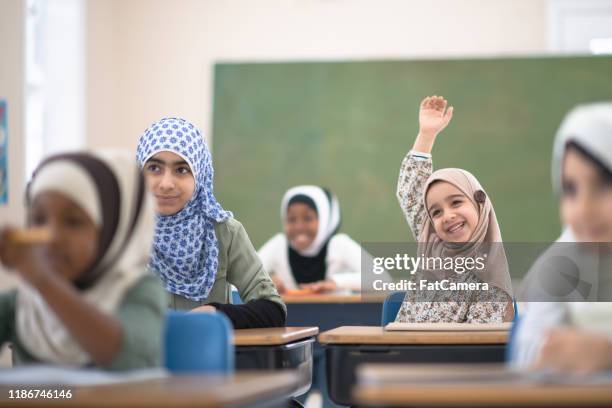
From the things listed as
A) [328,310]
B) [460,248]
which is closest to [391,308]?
[460,248]

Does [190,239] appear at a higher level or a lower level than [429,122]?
lower

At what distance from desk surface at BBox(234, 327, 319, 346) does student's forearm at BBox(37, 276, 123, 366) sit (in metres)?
0.91

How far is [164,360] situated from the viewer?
186 centimetres

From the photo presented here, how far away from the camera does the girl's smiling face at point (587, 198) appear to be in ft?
5.12

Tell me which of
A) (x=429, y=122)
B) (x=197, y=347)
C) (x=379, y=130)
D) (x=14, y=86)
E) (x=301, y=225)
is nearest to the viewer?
(x=197, y=347)

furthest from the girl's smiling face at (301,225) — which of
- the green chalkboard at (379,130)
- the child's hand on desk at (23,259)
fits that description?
the child's hand on desk at (23,259)

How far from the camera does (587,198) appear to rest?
5.16ft

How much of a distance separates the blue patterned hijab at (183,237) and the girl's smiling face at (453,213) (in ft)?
2.35

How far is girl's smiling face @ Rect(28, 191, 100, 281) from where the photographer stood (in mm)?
1550

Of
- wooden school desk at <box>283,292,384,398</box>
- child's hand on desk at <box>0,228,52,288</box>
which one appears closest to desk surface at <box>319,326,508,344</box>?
child's hand on desk at <box>0,228,52,288</box>

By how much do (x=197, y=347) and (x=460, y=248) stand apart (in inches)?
51.9

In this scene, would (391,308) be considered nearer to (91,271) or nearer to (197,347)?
(197,347)

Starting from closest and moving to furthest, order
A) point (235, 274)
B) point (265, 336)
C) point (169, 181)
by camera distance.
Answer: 1. point (265, 336)
2. point (169, 181)
3. point (235, 274)

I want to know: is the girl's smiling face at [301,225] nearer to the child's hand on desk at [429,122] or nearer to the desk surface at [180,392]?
the child's hand on desk at [429,122]
